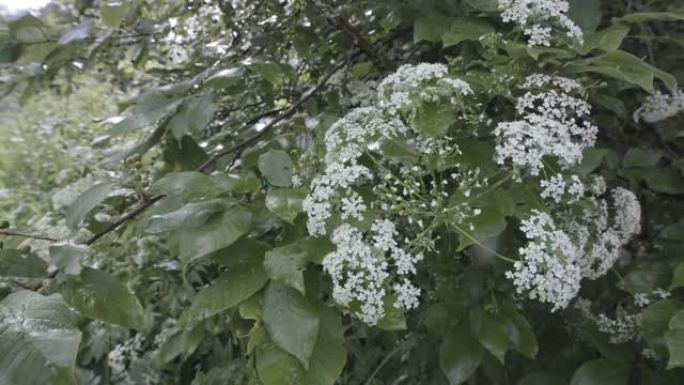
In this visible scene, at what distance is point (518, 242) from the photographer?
1.25m

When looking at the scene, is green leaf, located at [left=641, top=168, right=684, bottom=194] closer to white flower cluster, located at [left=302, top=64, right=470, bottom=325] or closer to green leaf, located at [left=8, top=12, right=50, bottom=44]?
white flower cluster, located at [left=302, top=64, right=470, bottom=325]

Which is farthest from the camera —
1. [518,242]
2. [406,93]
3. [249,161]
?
[249,161]

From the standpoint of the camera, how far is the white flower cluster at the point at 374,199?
979mm

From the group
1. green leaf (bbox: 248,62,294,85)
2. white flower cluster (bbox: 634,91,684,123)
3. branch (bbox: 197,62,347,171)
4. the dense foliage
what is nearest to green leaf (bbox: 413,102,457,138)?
the dense foliage

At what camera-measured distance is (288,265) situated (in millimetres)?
983

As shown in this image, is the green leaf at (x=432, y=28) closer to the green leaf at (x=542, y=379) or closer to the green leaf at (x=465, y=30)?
the green leaf at (x=465, y=30)

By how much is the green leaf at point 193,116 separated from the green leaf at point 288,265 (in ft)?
1.42

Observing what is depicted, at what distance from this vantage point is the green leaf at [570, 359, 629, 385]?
1252 mm

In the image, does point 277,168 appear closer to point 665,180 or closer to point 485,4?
point 485,4

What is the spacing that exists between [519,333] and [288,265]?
0.55 meters

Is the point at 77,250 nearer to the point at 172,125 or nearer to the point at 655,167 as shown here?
the point at 172,125

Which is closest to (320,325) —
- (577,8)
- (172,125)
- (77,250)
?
(77,250)

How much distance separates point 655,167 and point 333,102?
0.75m

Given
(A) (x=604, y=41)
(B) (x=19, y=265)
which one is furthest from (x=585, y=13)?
(B) (x=19, y=265)
